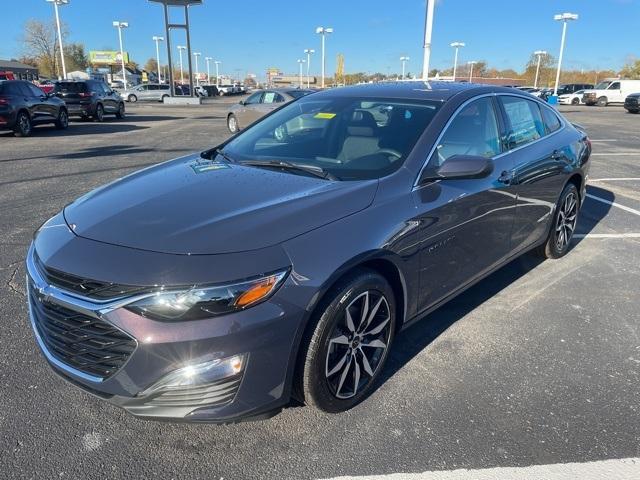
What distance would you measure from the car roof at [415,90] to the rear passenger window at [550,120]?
25.8 inches

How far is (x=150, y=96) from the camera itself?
4862 cm

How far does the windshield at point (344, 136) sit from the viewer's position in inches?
123

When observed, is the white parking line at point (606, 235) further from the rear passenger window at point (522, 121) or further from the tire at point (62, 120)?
the tire at point (62, 120)

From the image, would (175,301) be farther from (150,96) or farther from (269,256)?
(150,96)

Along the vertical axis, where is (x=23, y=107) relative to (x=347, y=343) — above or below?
above

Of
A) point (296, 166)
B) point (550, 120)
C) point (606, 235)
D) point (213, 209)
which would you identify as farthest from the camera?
point (606, 235)

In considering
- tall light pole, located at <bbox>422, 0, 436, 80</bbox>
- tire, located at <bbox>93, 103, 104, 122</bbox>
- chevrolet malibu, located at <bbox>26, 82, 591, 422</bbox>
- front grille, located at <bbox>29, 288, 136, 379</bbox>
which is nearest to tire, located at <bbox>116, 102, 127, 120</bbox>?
tire, located at <bbox>93, 103, 104, 122</bbox>

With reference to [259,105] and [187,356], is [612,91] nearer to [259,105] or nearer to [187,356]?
[259,105]

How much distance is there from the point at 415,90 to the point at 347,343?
2.12 m

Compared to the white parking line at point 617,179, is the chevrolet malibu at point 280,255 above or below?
above

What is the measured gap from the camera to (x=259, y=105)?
16.8m

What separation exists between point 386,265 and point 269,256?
0.79 metres

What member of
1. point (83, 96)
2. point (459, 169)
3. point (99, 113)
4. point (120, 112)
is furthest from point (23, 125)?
point (459, 169)

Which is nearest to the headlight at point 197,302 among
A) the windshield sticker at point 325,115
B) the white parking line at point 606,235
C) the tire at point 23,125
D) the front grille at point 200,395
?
the front grille at point 200,395
